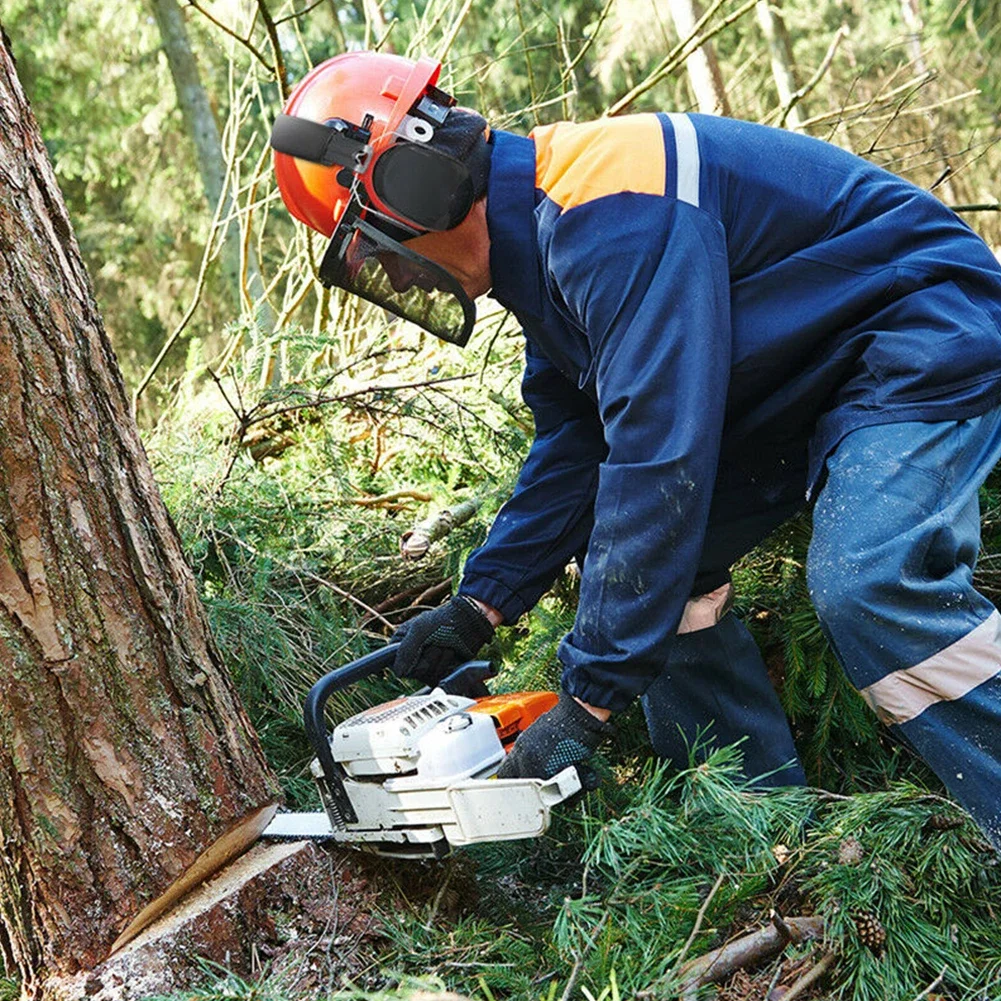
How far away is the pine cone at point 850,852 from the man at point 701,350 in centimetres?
23

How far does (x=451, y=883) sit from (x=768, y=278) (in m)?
1.44

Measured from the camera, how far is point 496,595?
104 inches

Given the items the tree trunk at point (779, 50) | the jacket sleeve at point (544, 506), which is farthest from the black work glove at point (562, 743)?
the tree trunk at point (779, 50)

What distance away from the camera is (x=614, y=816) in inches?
89.4

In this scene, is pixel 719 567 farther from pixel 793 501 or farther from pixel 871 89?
pixel 871 89

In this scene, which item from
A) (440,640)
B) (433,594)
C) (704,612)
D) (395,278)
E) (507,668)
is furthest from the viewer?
(433,594)

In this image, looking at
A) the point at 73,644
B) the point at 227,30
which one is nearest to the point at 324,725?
the point at 73,644

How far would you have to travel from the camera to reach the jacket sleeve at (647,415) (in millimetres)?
1977

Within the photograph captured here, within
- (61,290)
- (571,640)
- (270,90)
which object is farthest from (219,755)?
(270,90)

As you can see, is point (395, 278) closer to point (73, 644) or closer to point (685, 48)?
point (73, 644)

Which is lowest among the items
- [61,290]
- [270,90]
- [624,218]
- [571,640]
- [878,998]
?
[878,998]

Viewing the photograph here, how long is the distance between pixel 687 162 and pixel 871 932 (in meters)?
1.46

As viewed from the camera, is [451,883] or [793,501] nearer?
[451,883]

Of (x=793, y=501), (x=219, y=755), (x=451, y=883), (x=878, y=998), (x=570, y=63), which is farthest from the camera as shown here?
(x=570, y=63)
